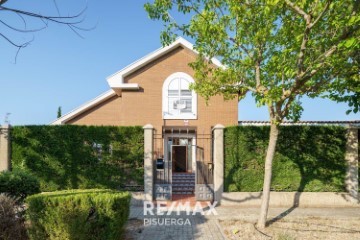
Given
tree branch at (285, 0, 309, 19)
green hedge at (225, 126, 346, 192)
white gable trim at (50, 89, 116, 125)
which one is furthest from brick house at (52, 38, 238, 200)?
tree branch at (285, 0, 309, 19)

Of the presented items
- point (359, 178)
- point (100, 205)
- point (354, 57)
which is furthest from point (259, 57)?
point (359, 178)

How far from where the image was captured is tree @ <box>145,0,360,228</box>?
6.03m

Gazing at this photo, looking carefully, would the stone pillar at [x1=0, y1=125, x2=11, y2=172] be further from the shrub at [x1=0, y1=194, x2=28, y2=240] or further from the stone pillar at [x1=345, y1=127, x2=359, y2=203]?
the stone pillar at [x1=345, y1=127, x2=359, y2=203]

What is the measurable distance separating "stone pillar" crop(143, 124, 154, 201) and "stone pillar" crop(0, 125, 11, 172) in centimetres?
536

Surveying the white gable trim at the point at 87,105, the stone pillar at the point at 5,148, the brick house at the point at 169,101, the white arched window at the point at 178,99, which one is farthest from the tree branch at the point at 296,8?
the white gable trim at the point at 87,105

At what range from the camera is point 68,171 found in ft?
32.5

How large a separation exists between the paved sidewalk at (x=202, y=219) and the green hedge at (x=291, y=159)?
98 centimetres

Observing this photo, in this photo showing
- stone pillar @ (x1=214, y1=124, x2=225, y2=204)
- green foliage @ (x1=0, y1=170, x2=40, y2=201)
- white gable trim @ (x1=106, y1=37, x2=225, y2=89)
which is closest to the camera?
green foliage @ (x1=0, y1=170, x2=40, y2=201)

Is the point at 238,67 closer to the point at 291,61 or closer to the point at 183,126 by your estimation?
the point at 291,61

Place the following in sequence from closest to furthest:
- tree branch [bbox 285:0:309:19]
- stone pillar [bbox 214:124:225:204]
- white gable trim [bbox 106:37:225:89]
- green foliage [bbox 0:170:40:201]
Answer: tree branch [bbox 285:0:309:19], green foliage [bbox 0:170:40:201], stone pillar [bbox 214:124:225:204], white gable trim [bbox 106:37:225:89]

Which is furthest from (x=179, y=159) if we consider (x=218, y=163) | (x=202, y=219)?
(x=202, y=219)

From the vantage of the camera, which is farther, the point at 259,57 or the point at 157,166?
the point at 157,166

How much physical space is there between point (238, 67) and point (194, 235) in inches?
200

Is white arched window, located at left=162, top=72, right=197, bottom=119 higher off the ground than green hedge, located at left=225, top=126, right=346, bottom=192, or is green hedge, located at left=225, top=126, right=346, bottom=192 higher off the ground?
white arched window, located at left=162, top=72, right=197, bottom=119
